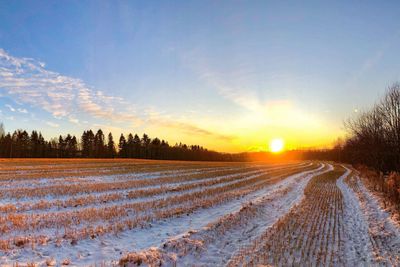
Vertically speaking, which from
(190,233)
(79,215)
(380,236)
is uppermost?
(79,215)

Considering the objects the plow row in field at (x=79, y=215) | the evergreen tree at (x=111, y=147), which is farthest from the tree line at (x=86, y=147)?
the plow row in field at (x=79, y=215)

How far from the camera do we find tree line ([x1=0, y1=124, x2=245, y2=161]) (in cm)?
9388

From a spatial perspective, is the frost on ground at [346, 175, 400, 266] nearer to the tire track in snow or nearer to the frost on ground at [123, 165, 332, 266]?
the tire track in snow

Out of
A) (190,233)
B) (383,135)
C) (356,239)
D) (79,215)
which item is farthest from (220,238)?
(383,135)

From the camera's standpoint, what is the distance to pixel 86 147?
360 feet

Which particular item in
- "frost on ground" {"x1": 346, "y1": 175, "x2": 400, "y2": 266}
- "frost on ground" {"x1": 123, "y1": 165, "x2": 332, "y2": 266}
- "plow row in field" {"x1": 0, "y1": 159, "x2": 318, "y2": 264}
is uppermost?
"plow row in field" {"x1": 0, "y1": 159, "x2": 318, "y2": 264}

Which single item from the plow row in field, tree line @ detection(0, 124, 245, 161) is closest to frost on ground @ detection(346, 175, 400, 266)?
the plow row in field

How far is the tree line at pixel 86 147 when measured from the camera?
93875 mm

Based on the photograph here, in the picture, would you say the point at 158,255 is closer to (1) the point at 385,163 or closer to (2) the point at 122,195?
(2) the point at 122,195

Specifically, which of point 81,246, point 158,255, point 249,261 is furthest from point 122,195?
point 249,261

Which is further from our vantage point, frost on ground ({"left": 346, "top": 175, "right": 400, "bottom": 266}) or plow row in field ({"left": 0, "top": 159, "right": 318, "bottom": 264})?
plow row in field ({"left": 0, "top": 159, "right": 318, "bottom": 264})

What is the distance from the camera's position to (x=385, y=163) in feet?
118

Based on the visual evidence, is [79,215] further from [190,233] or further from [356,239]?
[356,239]

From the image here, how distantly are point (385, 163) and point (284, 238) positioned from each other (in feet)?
111
